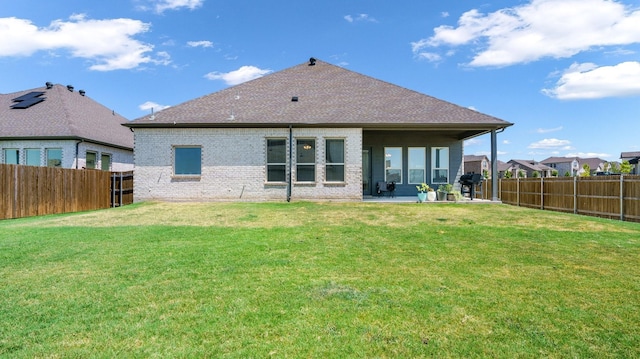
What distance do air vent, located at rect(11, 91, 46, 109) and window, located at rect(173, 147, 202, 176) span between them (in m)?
11.6

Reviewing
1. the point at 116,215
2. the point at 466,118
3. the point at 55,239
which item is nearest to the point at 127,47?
the point at 116,215

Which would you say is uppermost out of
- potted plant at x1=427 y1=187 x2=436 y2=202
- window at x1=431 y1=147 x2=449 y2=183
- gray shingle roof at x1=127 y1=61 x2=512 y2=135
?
gray shingle roof at x1=127 y1=61 x2=512 y2=135

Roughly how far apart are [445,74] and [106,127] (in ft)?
68.1

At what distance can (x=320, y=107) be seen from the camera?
16344mm

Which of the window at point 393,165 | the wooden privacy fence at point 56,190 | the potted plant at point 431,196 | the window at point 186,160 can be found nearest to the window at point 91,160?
the wooden privacy fence at point 56,190

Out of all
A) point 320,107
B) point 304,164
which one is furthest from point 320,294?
point 320,107

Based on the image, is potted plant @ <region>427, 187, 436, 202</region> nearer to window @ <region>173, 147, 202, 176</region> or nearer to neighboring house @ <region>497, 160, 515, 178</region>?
window @ <region>173, 147, 202, 176</region>

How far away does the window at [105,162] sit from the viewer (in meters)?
19.8

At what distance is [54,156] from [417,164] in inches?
714

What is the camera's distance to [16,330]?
309 cm

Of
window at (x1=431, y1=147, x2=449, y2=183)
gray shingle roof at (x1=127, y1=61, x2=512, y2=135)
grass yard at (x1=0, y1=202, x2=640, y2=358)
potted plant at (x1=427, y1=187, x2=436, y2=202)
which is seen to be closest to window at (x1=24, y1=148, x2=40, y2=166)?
gray shingle roof at (x1=127, y1=61, x2=512, y2=135)

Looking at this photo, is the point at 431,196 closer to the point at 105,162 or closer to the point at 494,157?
the point at 494,157

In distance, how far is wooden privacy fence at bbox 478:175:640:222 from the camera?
1212 centimetres

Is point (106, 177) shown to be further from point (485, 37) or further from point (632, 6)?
point (632, 6)
